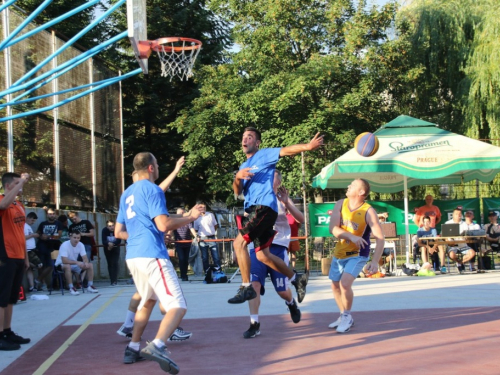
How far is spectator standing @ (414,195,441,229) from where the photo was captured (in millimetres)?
19984

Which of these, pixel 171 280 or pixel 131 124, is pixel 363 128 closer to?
pixel 131 124

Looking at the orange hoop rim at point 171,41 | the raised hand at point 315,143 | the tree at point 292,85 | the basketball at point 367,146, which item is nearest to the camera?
the raised hand at point 315,143

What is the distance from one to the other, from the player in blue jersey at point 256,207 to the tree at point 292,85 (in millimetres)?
20106

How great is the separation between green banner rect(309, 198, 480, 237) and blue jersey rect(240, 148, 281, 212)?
1204cm

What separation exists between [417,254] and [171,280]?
1479cm

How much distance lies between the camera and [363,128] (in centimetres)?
3053

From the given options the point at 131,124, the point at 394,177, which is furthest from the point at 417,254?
the point at 131,124

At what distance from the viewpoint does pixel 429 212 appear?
A: 794 inches

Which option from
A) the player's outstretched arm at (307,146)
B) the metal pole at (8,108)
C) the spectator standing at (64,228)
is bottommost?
the spectator standing at (64,228)

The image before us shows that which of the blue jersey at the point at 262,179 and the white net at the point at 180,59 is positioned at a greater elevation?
the white net at the point at 180,59

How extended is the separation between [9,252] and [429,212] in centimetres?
1437

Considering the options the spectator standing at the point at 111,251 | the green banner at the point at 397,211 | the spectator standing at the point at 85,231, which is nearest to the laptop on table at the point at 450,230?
the green banner at the point at 397,211

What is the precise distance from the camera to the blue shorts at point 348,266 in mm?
8438

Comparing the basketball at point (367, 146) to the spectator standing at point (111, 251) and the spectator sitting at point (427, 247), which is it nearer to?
the spectator sitting at point (427, 247)
